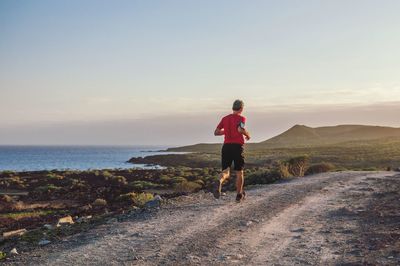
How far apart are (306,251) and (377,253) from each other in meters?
1.17

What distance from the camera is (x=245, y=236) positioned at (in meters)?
8.86

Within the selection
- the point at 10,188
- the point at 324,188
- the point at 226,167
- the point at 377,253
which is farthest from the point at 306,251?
the point at 10,188

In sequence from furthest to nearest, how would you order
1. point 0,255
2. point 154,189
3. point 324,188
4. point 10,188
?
1. point 10,188
2. point 154,189
3. point 324,188
4. point 0,255

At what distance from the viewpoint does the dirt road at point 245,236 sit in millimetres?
7387

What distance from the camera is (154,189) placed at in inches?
1507

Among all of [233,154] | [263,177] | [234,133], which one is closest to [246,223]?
[233,154]

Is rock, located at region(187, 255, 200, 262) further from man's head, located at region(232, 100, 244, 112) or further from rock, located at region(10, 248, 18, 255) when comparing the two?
man's head, located at region(232, 100, 244, 112)

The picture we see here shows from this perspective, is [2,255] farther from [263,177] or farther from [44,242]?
[263,177]

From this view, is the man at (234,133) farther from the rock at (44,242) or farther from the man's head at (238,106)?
the rock at (44,242)

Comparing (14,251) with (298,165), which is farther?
(298,165)

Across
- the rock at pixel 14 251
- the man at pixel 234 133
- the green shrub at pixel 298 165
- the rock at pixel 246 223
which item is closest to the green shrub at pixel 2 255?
the rock at pixel 14 251

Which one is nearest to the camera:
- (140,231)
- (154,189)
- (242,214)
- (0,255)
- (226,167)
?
(0,255)

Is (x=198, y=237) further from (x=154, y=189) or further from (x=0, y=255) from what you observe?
(x=154, y=189)

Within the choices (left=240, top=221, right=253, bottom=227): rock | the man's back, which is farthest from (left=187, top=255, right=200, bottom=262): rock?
the man's back
